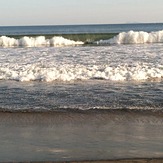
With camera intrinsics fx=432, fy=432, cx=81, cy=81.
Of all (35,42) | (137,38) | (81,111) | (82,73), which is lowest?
(81,111)

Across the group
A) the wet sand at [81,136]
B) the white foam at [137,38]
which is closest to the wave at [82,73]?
the wet sand at [81,136]

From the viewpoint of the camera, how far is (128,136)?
21.1 feet

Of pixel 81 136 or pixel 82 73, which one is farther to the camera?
pixel 82 73

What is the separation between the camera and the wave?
1355cm

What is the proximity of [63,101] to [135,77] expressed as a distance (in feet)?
14.0

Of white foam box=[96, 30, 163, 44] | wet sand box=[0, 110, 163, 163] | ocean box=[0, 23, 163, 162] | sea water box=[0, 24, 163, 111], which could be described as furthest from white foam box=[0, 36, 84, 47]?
wet sand box=[0, 110, 163, 163]

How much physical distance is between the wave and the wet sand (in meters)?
4.97

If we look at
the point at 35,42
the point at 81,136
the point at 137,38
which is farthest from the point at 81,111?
the point at 35,42

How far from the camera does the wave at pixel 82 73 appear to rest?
1355 centimetres

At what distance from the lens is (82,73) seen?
14281mm

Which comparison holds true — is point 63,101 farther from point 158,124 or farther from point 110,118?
point 158,124

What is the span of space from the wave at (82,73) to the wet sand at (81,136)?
4969mm

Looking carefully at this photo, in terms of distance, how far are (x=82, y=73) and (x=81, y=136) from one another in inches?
310

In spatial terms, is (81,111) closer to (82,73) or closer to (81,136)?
(81,136)
